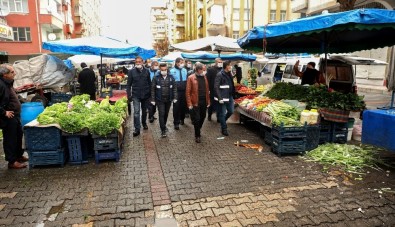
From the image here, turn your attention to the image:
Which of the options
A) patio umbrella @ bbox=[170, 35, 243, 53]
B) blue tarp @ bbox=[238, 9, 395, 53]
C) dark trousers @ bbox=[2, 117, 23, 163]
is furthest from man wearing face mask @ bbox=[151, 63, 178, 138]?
dark trousers @ bbox=[2, 117, 23, 163]

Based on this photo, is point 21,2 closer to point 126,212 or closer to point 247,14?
point 247,14

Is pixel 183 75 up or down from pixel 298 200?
up

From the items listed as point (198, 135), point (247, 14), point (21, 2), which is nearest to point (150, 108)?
point (198, 135)

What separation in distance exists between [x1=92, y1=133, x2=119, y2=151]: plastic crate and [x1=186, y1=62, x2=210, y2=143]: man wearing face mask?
89.9 inches

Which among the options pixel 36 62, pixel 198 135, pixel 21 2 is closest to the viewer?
pixel 198 135

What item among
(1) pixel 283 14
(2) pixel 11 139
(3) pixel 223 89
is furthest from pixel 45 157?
(1) pixel 283 14

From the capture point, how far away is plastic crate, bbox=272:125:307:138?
253 inches

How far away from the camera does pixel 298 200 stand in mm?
4469

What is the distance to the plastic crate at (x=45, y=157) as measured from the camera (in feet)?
18.9

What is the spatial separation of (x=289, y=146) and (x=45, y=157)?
5142 mm

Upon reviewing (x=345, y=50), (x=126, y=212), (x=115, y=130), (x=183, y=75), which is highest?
(x=345, y=50)

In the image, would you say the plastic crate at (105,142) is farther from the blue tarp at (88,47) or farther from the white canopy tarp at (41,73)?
the white canopy tarp at (41,73)

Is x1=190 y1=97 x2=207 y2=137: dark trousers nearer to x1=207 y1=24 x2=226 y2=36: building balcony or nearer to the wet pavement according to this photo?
the wet pavement

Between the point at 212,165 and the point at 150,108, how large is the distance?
5036mm
